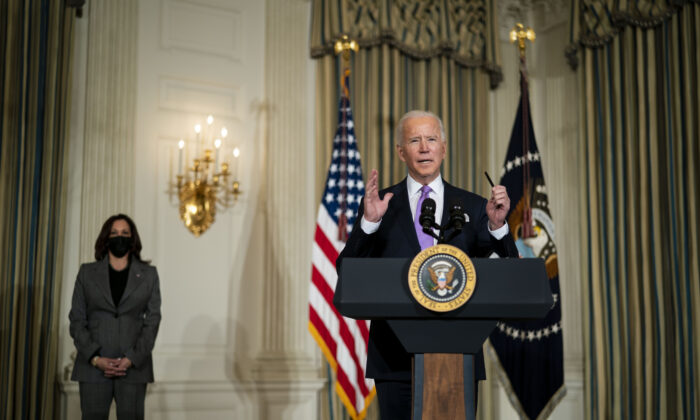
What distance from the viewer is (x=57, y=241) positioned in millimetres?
5469

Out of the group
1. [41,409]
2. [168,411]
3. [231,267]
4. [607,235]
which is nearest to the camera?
[41,409]

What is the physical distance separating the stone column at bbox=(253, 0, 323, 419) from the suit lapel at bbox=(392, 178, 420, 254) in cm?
378

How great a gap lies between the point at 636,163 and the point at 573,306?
4.88ft

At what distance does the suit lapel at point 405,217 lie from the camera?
256 centimetres

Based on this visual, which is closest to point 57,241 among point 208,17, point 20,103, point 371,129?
point 20,103

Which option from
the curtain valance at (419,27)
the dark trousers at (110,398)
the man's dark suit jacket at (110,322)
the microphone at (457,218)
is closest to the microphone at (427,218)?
the microphone at (457,218)

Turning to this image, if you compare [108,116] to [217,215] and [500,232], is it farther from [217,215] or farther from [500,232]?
[500,232]

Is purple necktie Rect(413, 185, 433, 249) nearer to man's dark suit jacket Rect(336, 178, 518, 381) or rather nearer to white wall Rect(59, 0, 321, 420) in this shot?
man's dark suit jacket Rect(336, 178, 518, 381)

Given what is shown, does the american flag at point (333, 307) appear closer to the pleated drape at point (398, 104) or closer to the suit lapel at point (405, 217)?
the pleated drape at point (398, 104)

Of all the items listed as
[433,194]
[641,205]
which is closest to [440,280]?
[433,194]

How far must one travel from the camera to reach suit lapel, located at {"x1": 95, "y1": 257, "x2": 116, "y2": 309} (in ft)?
15.4

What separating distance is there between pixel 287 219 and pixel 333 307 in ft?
3.09

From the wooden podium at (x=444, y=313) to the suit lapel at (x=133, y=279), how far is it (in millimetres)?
2835

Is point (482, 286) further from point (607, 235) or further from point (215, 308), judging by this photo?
point (607, 235)
